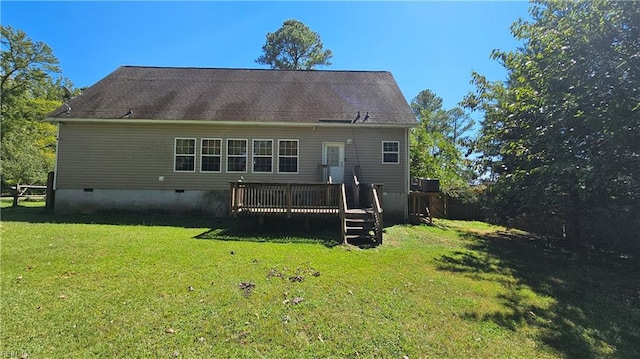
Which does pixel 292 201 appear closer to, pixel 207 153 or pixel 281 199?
pixel 281 199

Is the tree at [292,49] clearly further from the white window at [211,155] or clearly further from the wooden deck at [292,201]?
the wooden deck at [292,201]

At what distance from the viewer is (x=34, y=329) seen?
3551 mm

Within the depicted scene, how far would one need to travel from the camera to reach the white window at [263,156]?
13.0 m

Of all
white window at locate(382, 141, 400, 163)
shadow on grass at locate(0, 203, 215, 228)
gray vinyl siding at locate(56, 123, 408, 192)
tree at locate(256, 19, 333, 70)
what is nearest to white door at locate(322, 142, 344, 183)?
gray vinyl siding at locate(56, 123, 408, 192)

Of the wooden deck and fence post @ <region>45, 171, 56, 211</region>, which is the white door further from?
fence post @ <region>45, 171, 56, 211</region>

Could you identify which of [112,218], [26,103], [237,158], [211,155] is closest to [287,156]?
[237,158]

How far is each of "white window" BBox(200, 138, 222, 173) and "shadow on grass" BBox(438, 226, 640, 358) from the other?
367 inches

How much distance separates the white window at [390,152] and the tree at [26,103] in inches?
1046

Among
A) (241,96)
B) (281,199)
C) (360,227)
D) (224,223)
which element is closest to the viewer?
(360,227)

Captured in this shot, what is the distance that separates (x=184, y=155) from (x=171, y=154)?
509 mm

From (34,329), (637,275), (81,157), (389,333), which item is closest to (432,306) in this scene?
(389,333)

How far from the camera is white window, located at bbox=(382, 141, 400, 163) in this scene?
12945 mm

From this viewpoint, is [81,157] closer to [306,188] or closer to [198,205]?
[198,205]

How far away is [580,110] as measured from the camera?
6660mm
